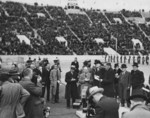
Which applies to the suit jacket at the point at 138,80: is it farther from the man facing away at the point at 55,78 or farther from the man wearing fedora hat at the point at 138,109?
the man wearing fedora hat at the point at 138,109

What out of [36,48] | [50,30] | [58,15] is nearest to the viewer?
[36,48]

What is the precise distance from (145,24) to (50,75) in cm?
5891

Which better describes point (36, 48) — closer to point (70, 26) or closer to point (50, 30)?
point (50, 30)

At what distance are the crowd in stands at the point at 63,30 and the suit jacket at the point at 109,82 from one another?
96.1 feet

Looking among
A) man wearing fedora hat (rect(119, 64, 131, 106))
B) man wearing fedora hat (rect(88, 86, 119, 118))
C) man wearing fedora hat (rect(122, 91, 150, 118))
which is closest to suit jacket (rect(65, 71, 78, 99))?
man wearing fedora hat (rect(119, 64, 131, 106))

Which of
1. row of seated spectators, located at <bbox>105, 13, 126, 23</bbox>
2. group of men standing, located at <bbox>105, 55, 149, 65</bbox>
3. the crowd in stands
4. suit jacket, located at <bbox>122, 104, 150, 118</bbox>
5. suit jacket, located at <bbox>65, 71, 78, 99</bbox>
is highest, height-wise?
row of seated spectators, located at <bbox>105, 13, 126, 23</bbox>

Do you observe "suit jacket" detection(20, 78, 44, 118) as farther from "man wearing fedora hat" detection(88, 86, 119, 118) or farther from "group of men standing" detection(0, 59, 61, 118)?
"man wearing fedora hat" detection(88, 86, 119, 118)

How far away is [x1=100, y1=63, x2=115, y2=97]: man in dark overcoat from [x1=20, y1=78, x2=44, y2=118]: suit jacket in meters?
5.84

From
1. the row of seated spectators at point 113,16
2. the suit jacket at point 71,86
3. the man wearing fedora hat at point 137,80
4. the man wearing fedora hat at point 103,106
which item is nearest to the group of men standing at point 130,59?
the row of seated spectators at point 113,16

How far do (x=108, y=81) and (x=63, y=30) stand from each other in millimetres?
44369

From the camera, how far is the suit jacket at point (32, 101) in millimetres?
7184

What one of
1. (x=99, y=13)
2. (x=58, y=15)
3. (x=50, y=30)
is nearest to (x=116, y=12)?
(x=99, y=13)

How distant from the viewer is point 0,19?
55375mm

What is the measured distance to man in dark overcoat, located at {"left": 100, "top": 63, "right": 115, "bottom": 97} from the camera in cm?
1288
